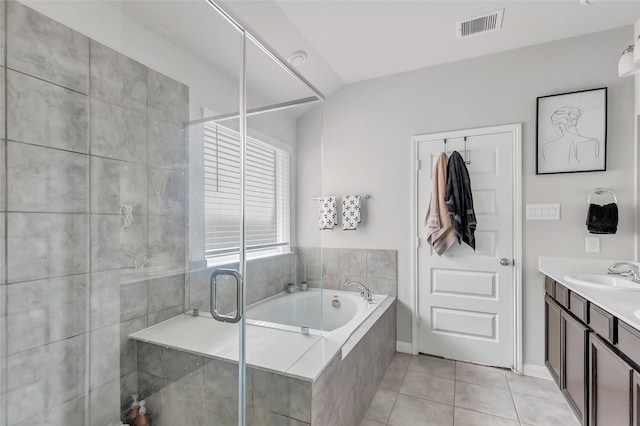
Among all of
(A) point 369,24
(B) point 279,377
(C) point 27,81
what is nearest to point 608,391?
(B) point 279,377

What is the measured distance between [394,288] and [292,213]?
5.14ft

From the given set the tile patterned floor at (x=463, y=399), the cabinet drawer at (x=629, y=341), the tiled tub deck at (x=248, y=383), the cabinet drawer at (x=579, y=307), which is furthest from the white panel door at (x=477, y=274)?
the tiled tub deck at (x=248, y=383)

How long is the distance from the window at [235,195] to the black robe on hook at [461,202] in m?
1.58

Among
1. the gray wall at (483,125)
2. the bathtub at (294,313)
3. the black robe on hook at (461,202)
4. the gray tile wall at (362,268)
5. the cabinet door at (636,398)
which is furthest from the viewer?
the gray tile wall at (362,268)

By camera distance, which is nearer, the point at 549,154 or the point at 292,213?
the point at 292,213

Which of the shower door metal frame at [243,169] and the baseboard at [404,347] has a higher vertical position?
the shower door metal frame at [243,169]

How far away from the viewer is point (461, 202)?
2557 mm

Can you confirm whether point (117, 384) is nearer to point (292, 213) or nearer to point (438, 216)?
point (292, 213)

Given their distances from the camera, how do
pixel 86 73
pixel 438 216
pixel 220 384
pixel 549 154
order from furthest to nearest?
pixel 438 216 < pixel 549 154 < pixel 220 384 < pixel 86 73

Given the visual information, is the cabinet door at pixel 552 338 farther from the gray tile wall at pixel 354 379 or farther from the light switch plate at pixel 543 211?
the gray tile wall at pixel 354 379

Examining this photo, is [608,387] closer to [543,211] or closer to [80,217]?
[543,211]

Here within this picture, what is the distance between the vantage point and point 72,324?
3.91ft

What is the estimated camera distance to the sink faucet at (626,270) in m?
1.94

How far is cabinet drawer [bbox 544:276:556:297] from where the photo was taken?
2213 millimetres
